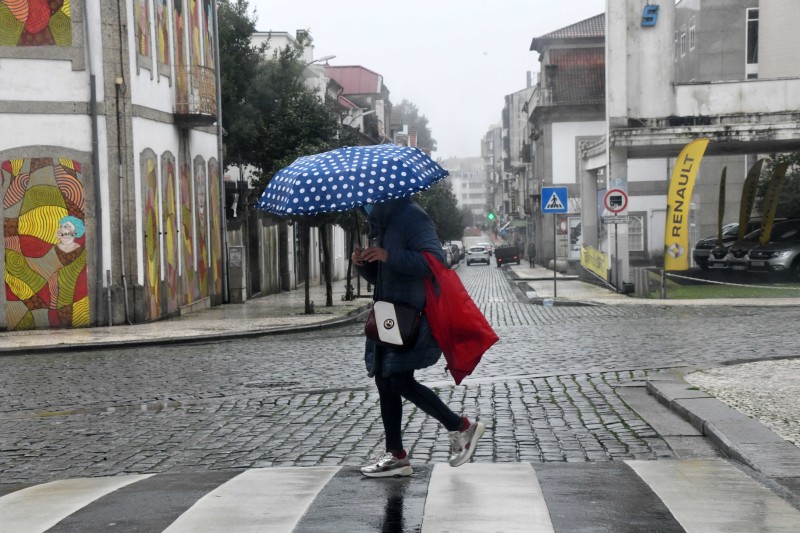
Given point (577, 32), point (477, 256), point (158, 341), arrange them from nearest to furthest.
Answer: point (158, 341), point (577, 32), point (477, 256)

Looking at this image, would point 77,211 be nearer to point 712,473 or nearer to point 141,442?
point 141,442

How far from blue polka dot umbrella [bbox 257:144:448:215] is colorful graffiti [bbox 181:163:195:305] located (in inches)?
763

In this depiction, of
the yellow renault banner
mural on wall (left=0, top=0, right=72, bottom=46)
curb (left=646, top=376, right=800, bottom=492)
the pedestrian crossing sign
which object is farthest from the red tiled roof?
curb (left=646, top=376, right=800, bottom=492)

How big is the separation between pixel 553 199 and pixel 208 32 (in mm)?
9971

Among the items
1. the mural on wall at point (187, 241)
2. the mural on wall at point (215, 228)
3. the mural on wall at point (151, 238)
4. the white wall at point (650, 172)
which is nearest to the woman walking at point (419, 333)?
the mural on wall at point (151, 238)

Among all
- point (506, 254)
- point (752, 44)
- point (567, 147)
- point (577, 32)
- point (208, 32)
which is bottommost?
point (506, 254)

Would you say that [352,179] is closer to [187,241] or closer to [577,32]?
[187,241]

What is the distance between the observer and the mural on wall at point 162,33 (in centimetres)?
2431

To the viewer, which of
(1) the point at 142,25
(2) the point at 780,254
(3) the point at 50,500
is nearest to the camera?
(3) the point at 50,500

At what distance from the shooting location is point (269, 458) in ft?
25.0

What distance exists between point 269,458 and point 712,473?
2.85m

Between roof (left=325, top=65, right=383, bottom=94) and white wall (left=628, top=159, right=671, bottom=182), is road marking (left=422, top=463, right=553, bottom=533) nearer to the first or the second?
white wall (left=628, top=159, right=671, bottom=182)

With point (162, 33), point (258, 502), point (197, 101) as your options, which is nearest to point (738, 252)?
point (197, 101)

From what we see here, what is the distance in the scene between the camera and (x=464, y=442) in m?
6.63
